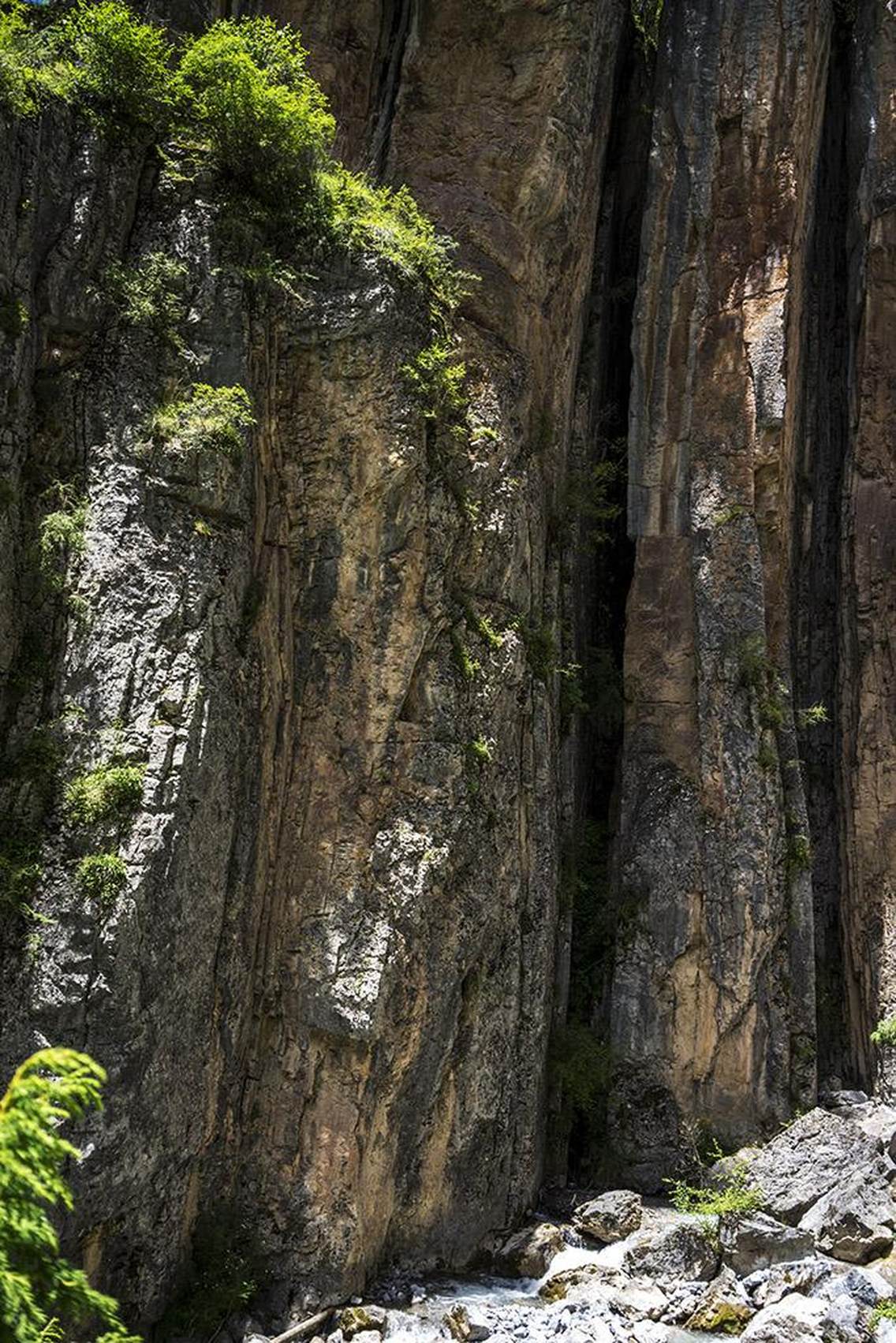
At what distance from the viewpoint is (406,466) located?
12555 mm

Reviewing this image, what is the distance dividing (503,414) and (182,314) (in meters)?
4.42

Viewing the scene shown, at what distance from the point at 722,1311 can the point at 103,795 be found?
7.61 metres

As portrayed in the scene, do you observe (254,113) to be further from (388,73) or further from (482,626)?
(482,626)

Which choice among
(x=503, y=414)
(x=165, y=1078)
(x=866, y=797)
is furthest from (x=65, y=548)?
(x=866, y=797)

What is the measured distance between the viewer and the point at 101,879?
9844mm

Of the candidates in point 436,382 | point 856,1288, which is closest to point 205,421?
point 436,382

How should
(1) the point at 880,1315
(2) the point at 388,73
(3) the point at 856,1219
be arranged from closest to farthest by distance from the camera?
(1) the point at 880,1315, (3) the point at 856,1219, (2) the point at 388,73

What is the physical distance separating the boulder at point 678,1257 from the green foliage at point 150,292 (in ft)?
Answer: 35.1

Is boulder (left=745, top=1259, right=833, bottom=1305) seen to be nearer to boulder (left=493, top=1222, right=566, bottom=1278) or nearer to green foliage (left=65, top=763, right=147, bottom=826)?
boulder (left=493, top=1222, right=566, bottom=1278)

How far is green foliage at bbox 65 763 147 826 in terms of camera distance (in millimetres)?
10031

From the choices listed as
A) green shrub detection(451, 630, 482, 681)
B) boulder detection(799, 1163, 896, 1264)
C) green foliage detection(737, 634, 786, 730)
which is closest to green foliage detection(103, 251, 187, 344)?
green shrub detection(451, 630, 482, 681)

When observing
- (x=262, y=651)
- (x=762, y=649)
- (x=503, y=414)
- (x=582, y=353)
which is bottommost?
(x=262, y=651)

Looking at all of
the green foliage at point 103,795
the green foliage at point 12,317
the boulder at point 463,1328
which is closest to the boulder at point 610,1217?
the boulder at point 463,1328

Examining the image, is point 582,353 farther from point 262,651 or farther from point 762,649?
point 262,651
